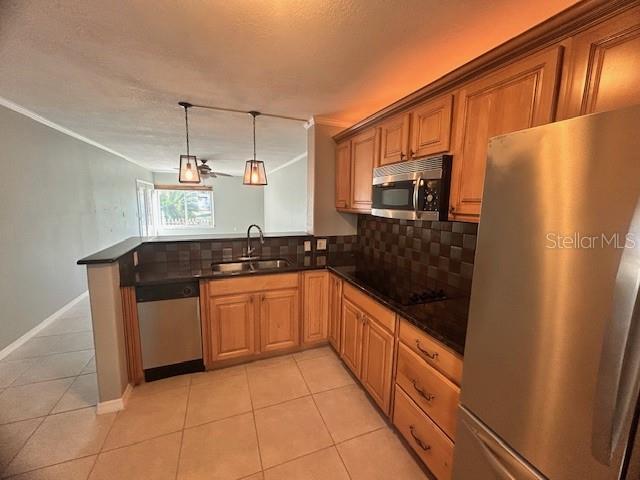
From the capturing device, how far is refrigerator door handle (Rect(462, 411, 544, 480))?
863mm

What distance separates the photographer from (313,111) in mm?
2666

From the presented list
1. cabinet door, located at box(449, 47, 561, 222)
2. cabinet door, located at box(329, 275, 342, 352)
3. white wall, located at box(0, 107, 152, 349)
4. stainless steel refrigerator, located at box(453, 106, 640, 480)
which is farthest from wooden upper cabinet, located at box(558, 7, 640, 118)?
white wall, located at box(0, 107, 152, 349)

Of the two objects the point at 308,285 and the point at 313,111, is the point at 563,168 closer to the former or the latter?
the point at 308,285

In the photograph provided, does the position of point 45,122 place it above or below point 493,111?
above

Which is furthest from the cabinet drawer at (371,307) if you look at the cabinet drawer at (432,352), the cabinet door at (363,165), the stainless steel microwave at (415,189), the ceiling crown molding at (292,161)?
the ceiling crown molding at (292,161)

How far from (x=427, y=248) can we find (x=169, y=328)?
Result: 2205 millimetres

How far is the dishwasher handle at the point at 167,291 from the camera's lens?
206cm

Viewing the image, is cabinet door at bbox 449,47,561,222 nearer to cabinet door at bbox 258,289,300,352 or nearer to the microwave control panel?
the microwave control panel

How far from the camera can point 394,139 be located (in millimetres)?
1976

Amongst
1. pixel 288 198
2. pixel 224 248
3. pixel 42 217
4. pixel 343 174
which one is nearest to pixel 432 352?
pixel 343 174

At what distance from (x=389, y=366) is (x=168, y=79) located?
2636 millimetres

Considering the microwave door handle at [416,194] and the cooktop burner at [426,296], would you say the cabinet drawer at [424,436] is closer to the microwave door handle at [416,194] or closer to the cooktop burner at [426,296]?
the cooktop burner at [426,296]

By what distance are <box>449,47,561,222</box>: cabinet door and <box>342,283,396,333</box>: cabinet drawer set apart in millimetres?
726

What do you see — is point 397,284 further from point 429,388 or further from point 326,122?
point 326,122
